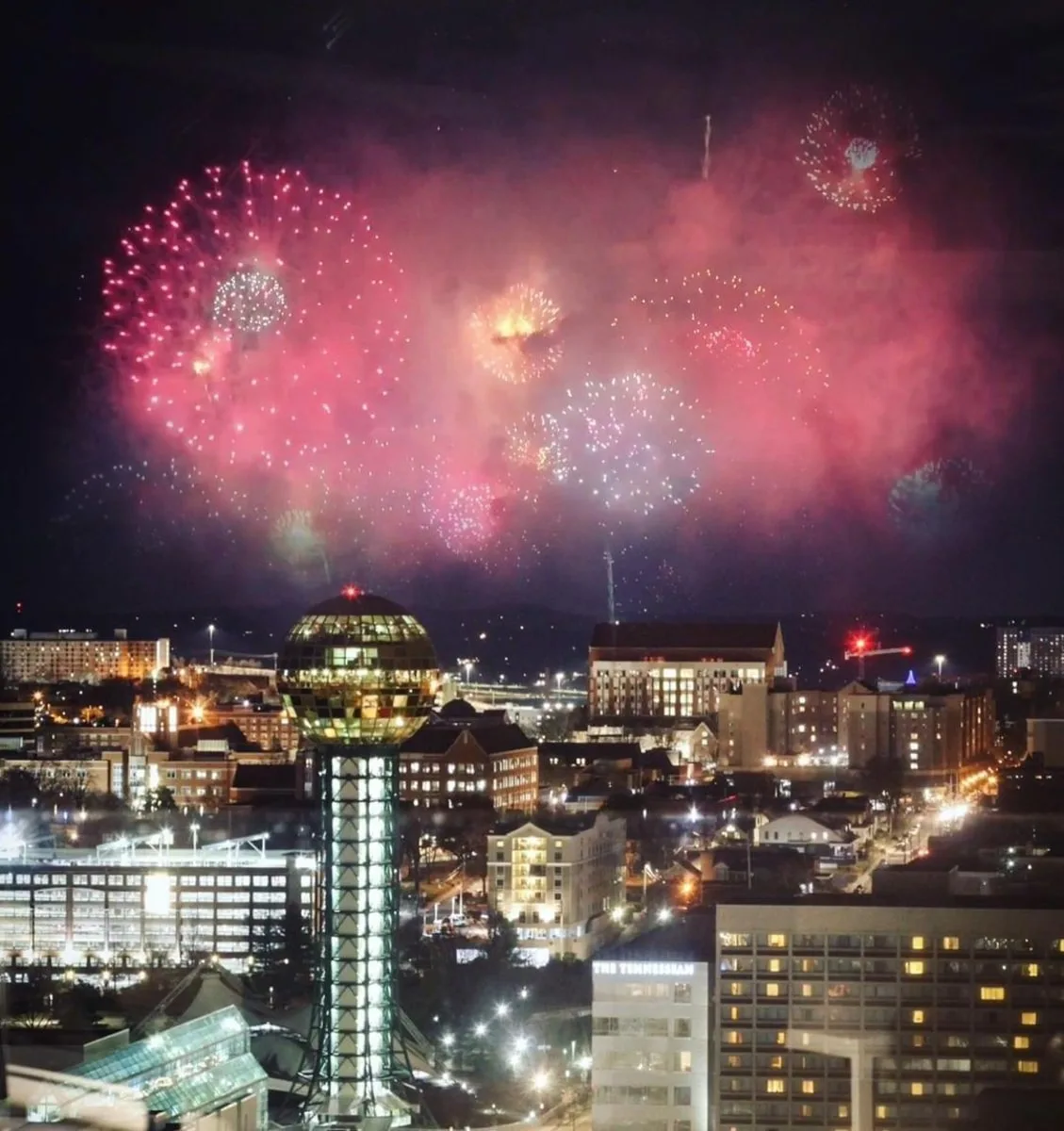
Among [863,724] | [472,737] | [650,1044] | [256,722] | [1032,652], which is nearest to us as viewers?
[650,1044]

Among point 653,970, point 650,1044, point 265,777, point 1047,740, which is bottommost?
point 650,1044

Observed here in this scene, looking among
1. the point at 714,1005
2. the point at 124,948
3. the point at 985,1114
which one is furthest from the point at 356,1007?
the point at 124,948

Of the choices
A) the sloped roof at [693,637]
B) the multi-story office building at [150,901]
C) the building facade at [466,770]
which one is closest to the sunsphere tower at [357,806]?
the multi-story office building at [150,901]

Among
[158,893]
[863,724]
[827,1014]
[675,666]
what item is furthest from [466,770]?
[827,1014]

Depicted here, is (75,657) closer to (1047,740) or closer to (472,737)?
(472,737)

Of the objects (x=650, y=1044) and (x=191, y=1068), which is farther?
(x=650, y=1044)

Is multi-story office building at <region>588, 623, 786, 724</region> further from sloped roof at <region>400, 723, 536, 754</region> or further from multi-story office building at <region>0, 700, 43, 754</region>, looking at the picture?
multi-story office building at <region>0, 700, 43, 754</region>

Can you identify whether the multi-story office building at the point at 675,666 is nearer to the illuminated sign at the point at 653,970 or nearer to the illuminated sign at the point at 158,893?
the illuminated sign at the point at 158,893
